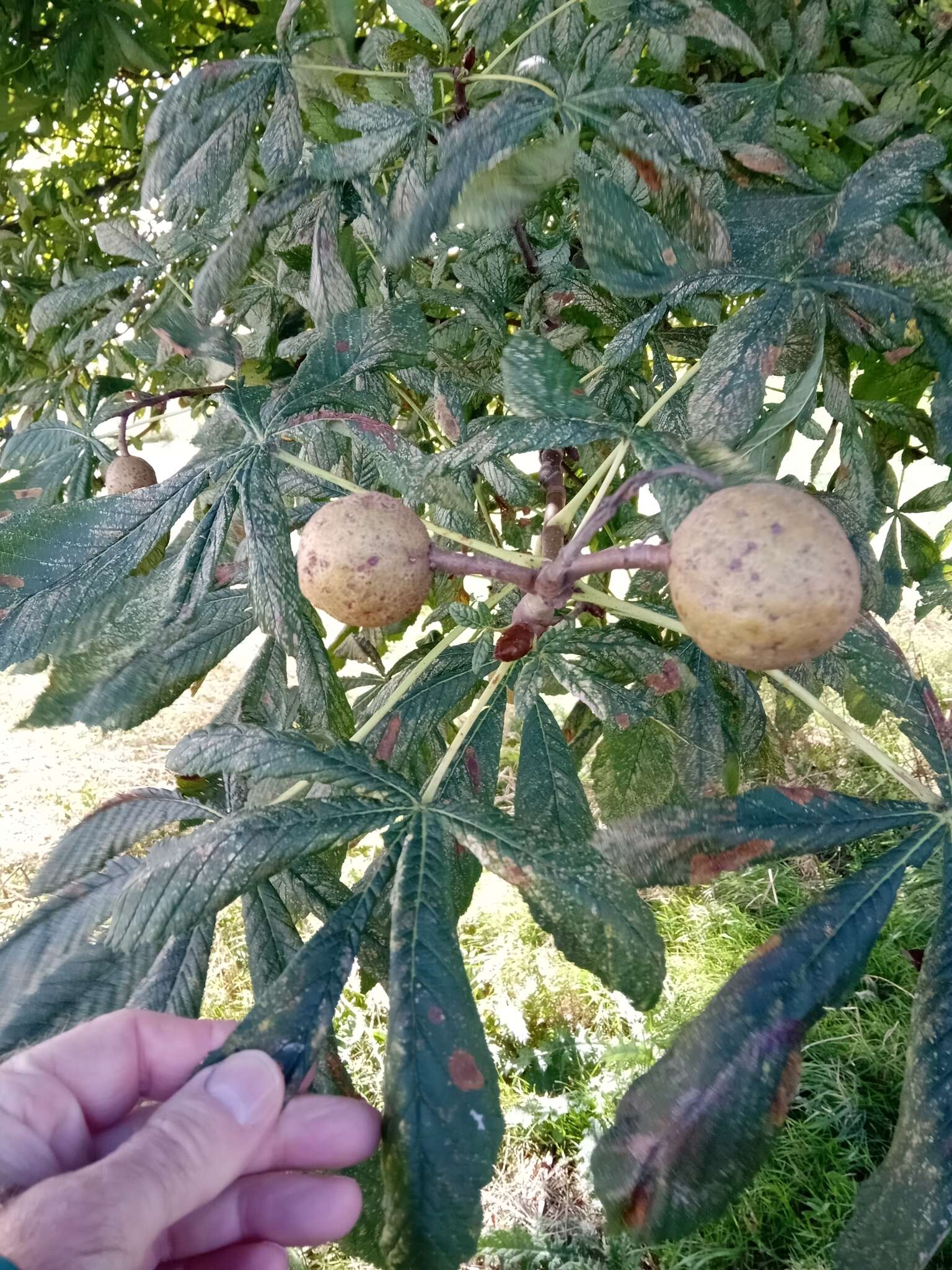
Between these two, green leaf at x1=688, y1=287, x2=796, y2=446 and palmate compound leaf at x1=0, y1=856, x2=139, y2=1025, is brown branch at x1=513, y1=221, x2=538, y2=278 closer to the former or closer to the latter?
green leaf at x1=688, y1=287, x2=796, y2=446

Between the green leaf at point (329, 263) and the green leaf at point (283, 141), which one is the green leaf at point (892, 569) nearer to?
the green leaf at point (329, 263)

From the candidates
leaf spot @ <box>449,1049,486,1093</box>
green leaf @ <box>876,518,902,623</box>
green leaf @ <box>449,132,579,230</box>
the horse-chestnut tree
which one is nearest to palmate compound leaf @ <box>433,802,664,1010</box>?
the horse-chestnut tree

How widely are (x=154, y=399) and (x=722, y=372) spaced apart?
711 mm

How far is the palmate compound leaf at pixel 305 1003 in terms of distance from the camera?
0.62 metres

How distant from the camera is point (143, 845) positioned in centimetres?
252

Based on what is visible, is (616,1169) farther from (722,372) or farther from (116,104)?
(116,104)

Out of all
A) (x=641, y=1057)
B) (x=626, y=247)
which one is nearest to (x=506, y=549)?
(x=626, y=247)

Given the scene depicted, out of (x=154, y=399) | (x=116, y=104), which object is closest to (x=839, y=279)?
(x=154, y=399)

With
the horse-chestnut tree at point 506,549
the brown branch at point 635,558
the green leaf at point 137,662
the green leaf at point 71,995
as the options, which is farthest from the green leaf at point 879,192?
the green leaf at point 71,995

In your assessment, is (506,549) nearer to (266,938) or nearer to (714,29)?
(266,938)

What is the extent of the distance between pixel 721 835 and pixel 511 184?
2.02 ft

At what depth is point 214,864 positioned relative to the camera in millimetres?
682

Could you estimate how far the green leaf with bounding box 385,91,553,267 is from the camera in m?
0.78

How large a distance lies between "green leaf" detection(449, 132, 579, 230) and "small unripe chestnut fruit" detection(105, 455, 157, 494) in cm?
59
